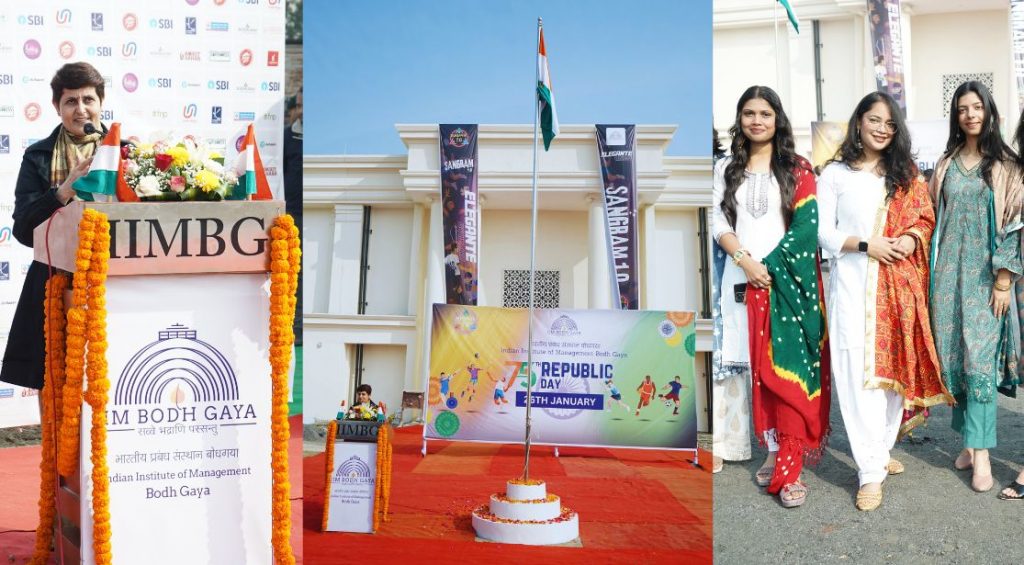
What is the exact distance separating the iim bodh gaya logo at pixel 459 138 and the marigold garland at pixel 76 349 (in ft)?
3.09

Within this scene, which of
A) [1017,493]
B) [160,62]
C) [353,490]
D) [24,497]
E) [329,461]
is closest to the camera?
[353,490]

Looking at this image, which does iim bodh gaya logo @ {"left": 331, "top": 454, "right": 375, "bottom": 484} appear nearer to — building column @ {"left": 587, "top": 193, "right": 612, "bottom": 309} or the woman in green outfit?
building column @ {"left": 587, "top": 193, "right": 612, "bottom": 309}

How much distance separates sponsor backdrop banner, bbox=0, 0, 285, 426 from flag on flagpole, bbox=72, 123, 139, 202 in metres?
2.60

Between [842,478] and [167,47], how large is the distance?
434cm

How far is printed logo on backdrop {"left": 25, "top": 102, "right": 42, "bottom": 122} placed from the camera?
592 cm

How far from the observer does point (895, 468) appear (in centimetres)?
341

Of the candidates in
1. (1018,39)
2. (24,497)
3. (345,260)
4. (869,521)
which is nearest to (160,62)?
(24,497)

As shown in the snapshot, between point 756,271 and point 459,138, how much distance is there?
107cm

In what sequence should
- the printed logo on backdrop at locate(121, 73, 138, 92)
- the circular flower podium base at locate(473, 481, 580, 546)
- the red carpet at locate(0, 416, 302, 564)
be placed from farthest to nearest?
the printed logo on backdrop at locate(121, 73, 138, 92)
the red carpet at locate(0, 416, 302, 564)
the circular flower podium base at locate(473, 481, 580, 546)

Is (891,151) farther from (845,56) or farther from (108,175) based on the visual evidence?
(108,175)

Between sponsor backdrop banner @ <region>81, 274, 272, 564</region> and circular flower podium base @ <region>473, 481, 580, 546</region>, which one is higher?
sponsor backdrop banner @ <region>81, 274, 272, 564</region>

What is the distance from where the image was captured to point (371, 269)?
105 inches

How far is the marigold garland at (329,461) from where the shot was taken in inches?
111

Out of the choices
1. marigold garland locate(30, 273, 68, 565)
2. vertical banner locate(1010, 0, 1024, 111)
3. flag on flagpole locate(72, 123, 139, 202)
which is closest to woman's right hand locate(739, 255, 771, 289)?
vertical banner locate(1010, 0, 1024, 111)
